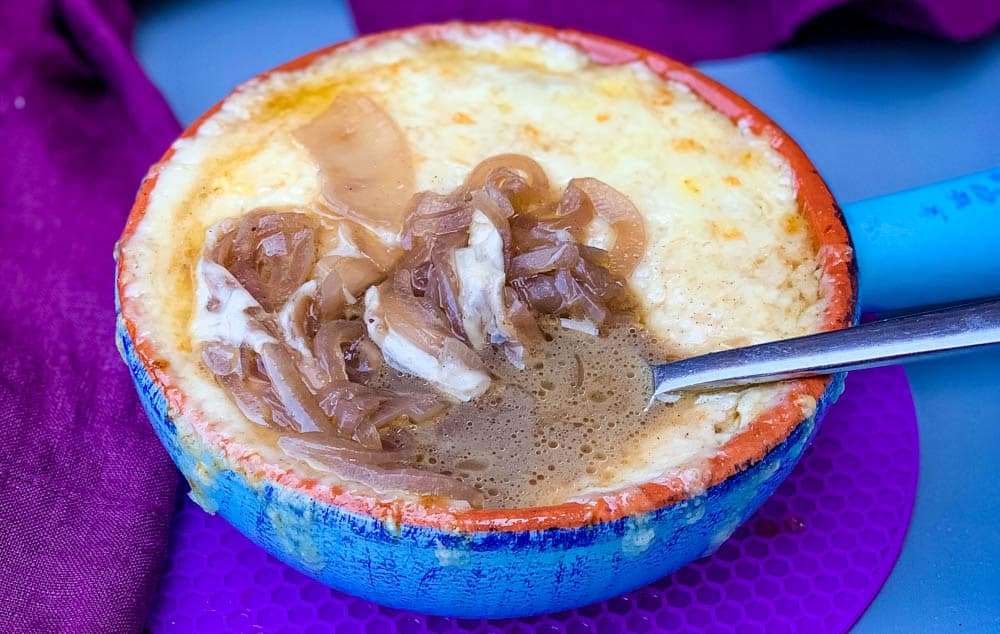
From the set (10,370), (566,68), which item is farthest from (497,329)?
(10,370)

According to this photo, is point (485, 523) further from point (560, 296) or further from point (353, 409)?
point (560, 296)

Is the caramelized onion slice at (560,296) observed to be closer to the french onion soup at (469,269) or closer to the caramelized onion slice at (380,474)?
the french onion soup at (469,269)

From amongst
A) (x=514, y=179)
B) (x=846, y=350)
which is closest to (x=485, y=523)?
(x=846, y=350)

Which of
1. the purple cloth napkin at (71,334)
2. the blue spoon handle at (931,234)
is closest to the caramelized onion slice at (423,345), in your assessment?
the purple cloth napkin at (71,334)

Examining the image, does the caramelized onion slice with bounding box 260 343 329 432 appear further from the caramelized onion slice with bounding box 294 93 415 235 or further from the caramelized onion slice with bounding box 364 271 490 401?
the caramelized onion slice with bounding box 294 93 415 235

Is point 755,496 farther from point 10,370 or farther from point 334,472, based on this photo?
point 10,370

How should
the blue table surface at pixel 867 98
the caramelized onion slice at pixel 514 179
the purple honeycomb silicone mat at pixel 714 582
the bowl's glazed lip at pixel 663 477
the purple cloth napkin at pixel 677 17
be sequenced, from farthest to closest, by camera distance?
1. the purple cloth napkin at pixel 677 17
2. the blue table surface at pixel 867 98
3. the caramelized onion slice at pixel 514 179
4. the purple honeycomb silicone mat at pixel 714 582
5. the bowl's glazed lip at pixel 663 477

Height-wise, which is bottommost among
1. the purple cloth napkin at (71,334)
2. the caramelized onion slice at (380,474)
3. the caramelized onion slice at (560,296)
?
the purple cloth napkin at (71,334)
